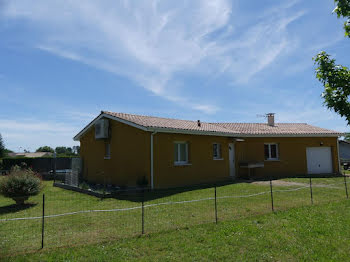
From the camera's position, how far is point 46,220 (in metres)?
7.12

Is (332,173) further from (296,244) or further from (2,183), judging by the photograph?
(2,183)

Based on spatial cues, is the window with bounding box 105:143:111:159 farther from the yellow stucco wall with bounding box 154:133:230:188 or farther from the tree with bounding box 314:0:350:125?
the tree with bounding box 314:0:350:125

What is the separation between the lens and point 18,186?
943cm

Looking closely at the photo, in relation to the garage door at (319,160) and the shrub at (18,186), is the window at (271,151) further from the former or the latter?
the shrub at (18,186)

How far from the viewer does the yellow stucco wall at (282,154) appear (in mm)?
17375

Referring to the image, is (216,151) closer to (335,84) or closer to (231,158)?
(231,158)

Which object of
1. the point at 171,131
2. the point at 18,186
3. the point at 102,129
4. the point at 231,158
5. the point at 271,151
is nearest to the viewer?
the point at 18,186

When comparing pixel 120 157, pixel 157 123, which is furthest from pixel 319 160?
pixel 120 157

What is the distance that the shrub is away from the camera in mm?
9406

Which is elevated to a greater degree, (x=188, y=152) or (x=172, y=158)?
(x=188, y=152)

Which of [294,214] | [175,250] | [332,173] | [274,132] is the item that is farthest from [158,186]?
[332,173]

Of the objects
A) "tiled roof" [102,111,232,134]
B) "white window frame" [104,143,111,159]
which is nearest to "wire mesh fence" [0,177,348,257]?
"tiled roof" [102,111,232,134]

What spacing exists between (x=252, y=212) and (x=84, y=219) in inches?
188

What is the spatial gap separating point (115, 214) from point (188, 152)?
22.8ft
